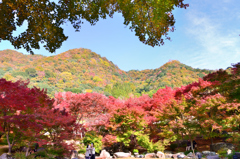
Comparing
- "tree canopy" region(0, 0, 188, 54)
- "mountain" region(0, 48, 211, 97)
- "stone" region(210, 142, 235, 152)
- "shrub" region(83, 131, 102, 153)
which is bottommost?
"stone" region(210, 142, 235, 152)

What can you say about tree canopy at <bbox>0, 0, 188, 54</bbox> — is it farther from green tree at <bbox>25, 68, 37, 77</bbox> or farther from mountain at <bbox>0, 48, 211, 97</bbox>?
green tree at <bbox>25, 68, 37, 77</bbox>

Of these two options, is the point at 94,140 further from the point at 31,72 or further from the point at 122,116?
the point at 31,72

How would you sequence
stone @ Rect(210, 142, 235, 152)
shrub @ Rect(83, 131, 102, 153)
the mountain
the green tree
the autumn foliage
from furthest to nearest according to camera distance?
the green tree
the mountain
shrub @ Rect(83, 131, 102, 153)
stone @ Rect(210, 142, 235, 152)
the autumn foliage

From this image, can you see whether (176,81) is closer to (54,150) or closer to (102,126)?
(102,126)

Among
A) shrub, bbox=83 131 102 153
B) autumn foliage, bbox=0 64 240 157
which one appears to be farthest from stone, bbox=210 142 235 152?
shrub, bbox=83 131 102 153

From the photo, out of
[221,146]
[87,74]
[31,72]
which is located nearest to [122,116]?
[221,146]

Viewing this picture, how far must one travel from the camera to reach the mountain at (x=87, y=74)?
60.3 meters

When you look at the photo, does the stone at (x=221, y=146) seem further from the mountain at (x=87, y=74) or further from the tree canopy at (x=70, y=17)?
the mountain at (x=87, y=74)

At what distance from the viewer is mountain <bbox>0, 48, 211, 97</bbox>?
60.3 meters

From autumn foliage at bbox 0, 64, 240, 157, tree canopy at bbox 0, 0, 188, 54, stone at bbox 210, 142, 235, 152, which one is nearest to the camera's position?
tree canopy at bbox 0, 0, 188, 54

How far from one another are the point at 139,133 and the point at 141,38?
9.91 metres

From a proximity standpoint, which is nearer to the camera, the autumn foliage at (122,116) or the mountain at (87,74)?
the autumn foliage at (122,116)

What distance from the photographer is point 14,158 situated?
6.30 metres

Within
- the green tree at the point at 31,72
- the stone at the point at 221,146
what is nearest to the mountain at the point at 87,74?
the green tree at the point at 31,72
